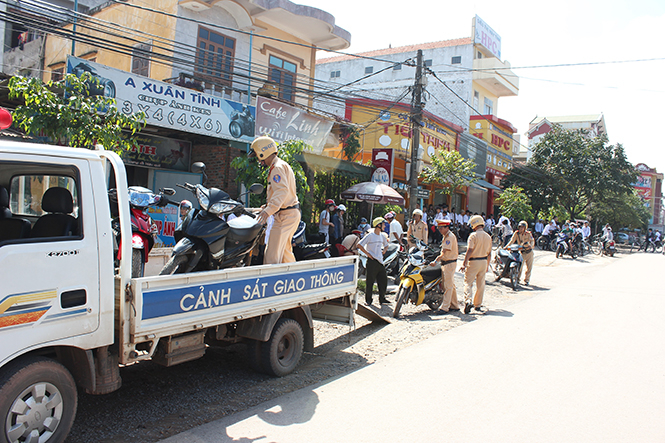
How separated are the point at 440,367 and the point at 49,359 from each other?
395 cm

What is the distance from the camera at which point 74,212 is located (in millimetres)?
3393

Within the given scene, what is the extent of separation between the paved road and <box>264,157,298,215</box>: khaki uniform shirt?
1.93m

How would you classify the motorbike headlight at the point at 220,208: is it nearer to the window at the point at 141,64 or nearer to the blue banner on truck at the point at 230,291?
the blue banner on truck at the point at 230,291

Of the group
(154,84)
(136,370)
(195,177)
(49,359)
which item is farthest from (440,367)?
(195,177)

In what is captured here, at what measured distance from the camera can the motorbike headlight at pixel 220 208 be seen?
15.2ft

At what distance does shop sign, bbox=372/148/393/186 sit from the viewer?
57.5 ft

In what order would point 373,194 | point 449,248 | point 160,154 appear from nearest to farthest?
point 449,248
point 373,194
point 160,154

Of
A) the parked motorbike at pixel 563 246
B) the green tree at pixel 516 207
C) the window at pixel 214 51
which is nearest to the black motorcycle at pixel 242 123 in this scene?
the window at pixel 214 51

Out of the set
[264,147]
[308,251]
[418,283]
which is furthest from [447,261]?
[264,147]

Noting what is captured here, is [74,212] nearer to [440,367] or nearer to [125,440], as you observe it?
[125,440]

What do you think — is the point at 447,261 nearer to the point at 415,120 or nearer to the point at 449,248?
the point at 449,248

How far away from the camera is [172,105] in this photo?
12.2 meters

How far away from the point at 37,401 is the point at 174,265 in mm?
1637

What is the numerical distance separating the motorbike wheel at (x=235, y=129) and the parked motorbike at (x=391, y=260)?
5.51m
